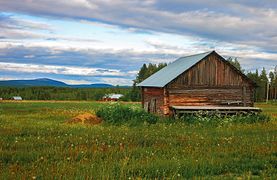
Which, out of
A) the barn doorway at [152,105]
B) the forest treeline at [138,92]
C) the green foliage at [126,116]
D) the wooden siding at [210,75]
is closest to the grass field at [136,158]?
the green foliage at [126,116]

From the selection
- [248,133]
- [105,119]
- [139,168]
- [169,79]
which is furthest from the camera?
[169,79]

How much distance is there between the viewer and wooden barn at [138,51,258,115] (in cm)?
2950

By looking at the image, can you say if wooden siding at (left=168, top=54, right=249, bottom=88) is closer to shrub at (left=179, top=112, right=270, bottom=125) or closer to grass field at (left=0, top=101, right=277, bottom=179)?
shrub at (left=179, top=112, right=270, bottom=125)

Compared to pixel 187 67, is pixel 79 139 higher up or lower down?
lower down

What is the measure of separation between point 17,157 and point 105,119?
13.9 m

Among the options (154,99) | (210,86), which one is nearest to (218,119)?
(210,86)

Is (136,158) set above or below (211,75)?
below

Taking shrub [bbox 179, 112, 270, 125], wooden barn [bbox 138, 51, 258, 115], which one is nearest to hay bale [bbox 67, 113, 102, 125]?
shrub [bbox 179, 112, 270, 125]

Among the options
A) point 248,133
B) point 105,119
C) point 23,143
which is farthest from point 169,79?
point 23,143

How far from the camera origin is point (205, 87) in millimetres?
30344

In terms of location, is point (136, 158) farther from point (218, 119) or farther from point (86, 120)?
point (218, 119)

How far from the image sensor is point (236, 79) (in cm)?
3094

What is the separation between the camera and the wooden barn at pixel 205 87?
2950cm

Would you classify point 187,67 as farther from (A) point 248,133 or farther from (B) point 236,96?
(A) point 248,133
